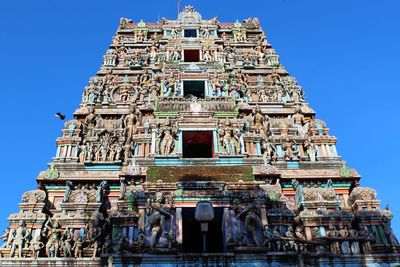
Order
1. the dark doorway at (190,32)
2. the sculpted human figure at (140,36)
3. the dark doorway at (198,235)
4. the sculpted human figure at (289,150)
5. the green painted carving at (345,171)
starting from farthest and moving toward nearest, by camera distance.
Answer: the dark doorway at (190,32) < the sculpted human figure at (140,36) < the sculpted human figure at (289,150) < the green painted carving at (345,171) < the dark doorway at (198,235)

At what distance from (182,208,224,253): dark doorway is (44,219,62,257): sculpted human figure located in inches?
170

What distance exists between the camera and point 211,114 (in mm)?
21844

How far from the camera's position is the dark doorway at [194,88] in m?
25.0

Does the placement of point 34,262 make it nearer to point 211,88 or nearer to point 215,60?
point 211,88

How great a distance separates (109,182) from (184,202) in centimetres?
380

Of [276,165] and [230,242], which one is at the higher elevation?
[276,165]

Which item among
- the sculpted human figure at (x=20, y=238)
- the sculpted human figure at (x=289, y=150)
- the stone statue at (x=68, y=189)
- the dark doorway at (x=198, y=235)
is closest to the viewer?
the sculpted human figure at (x=20, y=238)

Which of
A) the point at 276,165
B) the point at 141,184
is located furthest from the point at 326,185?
the point at 141,184

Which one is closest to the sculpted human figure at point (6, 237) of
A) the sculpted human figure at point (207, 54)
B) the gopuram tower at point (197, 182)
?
the gopuram tower at point (197, 182)

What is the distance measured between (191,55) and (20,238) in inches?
635

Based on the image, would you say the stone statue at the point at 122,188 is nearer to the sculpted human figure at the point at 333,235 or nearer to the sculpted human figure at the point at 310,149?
the sculpted human figure at the point at 333,235

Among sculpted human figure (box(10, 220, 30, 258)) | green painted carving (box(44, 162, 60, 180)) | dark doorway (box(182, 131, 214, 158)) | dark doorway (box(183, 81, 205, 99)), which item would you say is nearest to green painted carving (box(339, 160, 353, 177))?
dark doorway (box(182, 131, 214, 158))

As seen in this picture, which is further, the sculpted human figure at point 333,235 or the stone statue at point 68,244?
the sculpted human figure at point 333,235

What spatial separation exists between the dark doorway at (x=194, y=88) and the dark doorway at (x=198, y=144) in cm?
344
